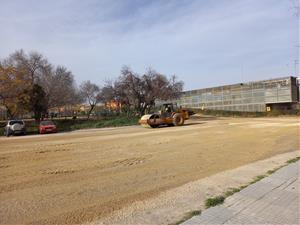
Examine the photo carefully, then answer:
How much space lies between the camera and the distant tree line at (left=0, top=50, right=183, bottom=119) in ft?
153

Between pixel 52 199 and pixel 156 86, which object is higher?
pixel 156 86

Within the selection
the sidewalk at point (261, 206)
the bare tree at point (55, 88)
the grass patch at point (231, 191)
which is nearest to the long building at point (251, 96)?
the bare tree at point (55, 88)

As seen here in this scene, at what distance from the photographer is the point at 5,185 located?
926cm

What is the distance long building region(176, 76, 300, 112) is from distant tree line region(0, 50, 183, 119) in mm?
20461

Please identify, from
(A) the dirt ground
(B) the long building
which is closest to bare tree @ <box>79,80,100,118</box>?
(B) the long building

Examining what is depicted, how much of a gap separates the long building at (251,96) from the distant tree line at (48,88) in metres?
20.5

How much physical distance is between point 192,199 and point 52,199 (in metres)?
3.04

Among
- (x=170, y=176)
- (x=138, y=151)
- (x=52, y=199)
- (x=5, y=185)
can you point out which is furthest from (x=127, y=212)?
(x=138, y=151)

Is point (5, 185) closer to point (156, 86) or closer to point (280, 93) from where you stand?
point (156, 86)

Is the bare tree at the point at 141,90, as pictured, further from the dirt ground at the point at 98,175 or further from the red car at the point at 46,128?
the dirt ground at the point at 98,175

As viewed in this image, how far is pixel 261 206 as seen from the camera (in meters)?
6.43

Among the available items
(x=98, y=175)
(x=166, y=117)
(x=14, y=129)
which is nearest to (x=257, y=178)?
(x=98, y=175)

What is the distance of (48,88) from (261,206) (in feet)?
182

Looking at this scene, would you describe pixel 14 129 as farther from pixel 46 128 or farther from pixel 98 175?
pixel 98 175
